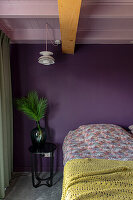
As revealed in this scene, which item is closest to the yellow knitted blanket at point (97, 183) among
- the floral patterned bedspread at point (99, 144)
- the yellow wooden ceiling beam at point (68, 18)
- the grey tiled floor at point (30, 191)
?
the floral patterned bedspread at point (99, 144)

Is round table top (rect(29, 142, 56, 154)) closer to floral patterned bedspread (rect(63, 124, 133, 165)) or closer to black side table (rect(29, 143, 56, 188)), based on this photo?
black side table (rect(29, 143, 56, 188))

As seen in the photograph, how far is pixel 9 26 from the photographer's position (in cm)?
221

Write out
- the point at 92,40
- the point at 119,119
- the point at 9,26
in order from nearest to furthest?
the point at 9,26
the point at 92,40
the point at 119,119

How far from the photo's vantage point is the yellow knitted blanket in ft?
3.58

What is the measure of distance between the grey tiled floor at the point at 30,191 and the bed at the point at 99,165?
0.74 metres

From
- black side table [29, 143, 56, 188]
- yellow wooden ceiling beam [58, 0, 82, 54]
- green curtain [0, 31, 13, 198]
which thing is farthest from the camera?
black side table [29, 143, 56, 188]

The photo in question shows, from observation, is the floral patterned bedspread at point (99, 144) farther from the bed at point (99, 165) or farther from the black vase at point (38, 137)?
the black vase at point (38, 137)

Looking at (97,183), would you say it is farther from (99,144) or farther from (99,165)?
(99,144)

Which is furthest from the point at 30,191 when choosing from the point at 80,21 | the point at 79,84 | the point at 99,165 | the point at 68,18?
the point at 80,21

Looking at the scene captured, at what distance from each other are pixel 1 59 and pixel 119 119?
2104mm

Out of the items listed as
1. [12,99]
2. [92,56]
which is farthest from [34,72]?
[92,56]

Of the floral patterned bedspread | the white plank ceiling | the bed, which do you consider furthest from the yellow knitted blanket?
the white plank ceiling

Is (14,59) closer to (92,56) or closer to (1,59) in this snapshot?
(1,59)

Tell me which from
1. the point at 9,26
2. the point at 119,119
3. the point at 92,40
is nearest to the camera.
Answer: the point at 9,26
